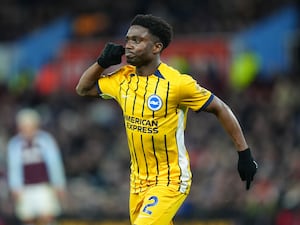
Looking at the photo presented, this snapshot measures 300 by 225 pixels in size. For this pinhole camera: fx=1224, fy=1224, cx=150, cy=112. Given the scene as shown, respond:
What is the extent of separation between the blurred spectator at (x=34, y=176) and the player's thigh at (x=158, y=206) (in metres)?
6.65

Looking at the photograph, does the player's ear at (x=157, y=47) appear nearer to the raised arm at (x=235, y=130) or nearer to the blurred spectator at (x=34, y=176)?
the raised arm at (x=235, y=130)

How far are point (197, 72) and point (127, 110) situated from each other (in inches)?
442

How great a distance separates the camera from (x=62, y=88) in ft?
74.2

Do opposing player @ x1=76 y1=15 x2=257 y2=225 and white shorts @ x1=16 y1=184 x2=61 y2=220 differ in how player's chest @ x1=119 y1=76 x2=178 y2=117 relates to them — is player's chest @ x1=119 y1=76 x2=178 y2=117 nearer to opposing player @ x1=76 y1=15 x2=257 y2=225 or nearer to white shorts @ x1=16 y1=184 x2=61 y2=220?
opposing player @ x1=76 y1=15 x2=257 y2=225

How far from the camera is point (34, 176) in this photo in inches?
662

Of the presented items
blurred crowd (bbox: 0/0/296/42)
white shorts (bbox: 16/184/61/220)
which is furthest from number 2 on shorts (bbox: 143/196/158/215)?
blurred crowd (bbox: 0/0/296/42)

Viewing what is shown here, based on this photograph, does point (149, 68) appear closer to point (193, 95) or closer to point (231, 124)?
point (193, 95)

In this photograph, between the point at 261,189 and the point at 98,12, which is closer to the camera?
the point at 261,189

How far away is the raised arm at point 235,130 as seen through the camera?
31.3 feet

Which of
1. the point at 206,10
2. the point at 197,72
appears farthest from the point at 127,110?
the point at 206,10

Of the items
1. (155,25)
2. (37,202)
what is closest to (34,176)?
(37,202)

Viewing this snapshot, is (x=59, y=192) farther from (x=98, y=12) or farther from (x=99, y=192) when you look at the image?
(x=98, y=12)

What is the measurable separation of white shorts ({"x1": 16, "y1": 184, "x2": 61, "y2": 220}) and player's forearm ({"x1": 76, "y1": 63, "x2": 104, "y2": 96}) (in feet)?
21.6

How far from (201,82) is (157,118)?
35.6ft
